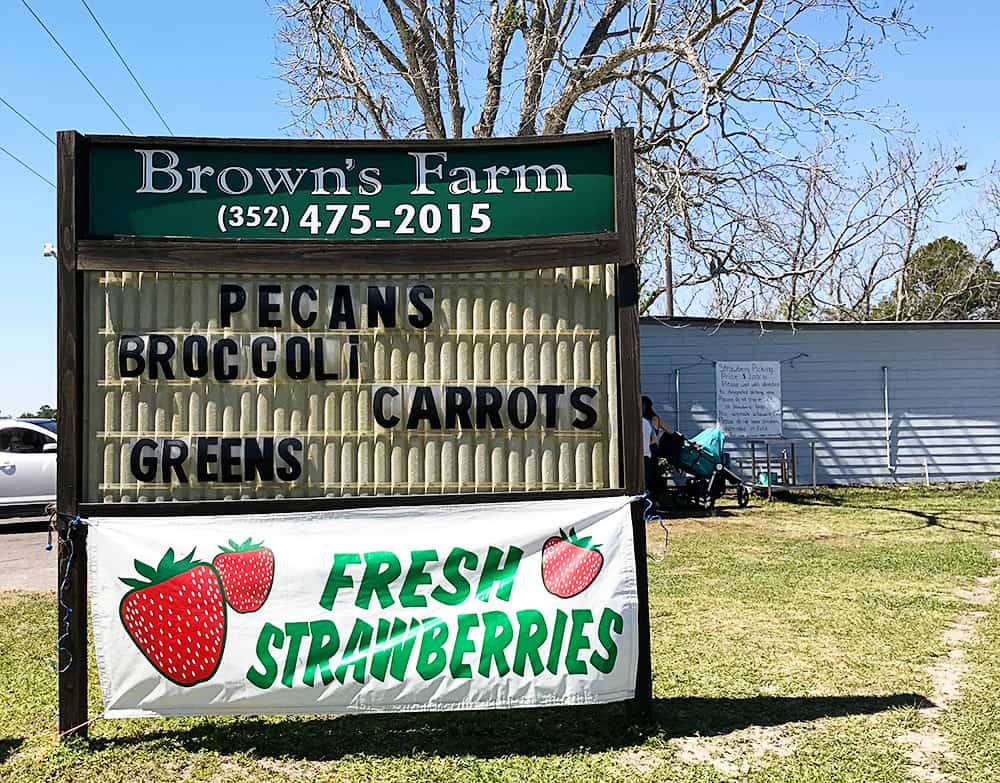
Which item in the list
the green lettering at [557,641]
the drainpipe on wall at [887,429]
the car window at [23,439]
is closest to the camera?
the green lettering at [557,641]

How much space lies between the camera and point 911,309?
39656mm

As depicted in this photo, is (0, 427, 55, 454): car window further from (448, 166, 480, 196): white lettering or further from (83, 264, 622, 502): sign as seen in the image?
(448, 166, 480, 196): white lettering

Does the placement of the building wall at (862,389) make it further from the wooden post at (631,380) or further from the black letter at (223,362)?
the black letter at (223,362)

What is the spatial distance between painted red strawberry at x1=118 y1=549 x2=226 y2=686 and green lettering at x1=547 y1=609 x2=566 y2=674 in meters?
1.60

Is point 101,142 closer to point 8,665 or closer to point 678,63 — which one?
point 8,665

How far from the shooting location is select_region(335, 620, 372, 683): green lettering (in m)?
5.00

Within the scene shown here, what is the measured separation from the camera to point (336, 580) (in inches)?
199

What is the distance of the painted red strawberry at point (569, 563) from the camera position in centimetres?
514

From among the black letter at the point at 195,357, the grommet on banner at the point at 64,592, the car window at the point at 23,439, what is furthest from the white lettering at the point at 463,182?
the car window at the point at 23,439

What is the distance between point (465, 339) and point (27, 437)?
1229 cm

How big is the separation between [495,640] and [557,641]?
1.01ft

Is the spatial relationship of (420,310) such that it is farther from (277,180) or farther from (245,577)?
(245,577)

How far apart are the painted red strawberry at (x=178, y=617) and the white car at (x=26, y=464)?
431 inches

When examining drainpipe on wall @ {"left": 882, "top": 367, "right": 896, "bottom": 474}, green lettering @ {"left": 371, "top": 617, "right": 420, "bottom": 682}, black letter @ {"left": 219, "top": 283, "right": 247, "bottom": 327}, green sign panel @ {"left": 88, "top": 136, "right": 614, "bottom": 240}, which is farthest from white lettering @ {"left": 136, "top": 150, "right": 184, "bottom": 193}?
drainpipe on wall @ {"left": 882, "top": 367, "right": 896, "bottom": 474}
